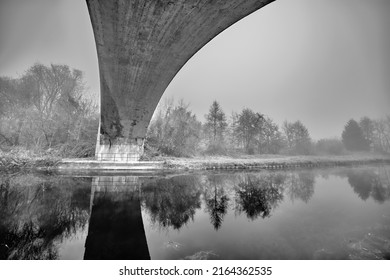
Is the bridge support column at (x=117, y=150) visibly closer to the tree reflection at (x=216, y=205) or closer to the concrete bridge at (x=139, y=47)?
the concrete bridge at (x=139, y=47)

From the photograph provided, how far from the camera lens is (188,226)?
253 cm

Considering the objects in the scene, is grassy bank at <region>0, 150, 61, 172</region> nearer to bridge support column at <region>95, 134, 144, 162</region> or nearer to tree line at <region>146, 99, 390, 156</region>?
bridge support column at <region>95, 134, 144, 162</region>

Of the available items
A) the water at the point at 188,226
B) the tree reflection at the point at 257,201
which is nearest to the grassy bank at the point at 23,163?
the water at the point at 188,226

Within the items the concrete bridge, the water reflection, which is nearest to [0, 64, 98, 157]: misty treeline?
the concrete bridge

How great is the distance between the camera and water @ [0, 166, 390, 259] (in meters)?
1.85

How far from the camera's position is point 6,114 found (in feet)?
41.5

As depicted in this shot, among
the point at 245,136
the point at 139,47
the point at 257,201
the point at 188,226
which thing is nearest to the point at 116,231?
the point at 188,226

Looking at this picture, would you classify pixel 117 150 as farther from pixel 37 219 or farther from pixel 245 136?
pixel 245 136

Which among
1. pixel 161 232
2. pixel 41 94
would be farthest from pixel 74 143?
pixel 161 232

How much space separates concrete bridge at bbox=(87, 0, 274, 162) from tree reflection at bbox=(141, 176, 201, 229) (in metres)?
5.18

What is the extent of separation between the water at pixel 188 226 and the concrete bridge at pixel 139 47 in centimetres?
507

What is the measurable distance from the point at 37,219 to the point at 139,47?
20.2 ft

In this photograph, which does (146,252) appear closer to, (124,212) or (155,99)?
(124,212)
